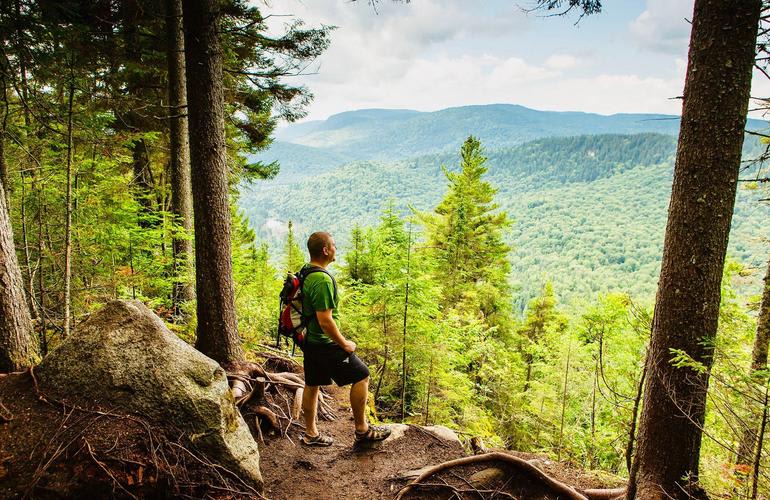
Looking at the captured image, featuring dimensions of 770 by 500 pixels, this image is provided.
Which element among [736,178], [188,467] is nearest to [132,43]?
[188,467]

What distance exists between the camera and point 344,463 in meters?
4.18

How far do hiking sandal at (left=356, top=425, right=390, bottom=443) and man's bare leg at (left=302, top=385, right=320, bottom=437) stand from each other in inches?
20.4

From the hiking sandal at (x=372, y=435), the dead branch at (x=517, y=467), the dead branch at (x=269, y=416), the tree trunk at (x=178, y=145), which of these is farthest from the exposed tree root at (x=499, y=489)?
the tree trunk at (x=178, y=145)

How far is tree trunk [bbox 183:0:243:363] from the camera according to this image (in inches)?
186

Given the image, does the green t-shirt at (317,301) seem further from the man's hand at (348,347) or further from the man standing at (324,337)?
the man's hand at (348,347)

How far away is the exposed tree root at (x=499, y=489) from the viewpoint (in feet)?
11.5

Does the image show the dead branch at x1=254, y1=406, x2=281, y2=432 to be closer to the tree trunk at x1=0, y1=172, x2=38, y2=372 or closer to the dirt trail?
the dirt trail

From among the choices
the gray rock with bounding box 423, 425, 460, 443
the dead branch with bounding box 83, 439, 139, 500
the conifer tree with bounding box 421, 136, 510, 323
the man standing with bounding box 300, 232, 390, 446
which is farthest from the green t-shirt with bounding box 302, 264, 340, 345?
the conifer tree with bounding box 421, 136, 510, 323

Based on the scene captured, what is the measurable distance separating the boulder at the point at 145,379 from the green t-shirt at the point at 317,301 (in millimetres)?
987

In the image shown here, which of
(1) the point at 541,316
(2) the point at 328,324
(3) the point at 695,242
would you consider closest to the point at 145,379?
(2) the point at 328,324

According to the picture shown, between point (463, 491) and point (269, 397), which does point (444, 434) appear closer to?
point (463, 491)

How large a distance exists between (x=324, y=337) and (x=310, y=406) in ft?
3.28

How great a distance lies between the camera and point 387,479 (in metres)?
3.92

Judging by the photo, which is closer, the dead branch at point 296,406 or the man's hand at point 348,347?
the man's hand at point 348,347
